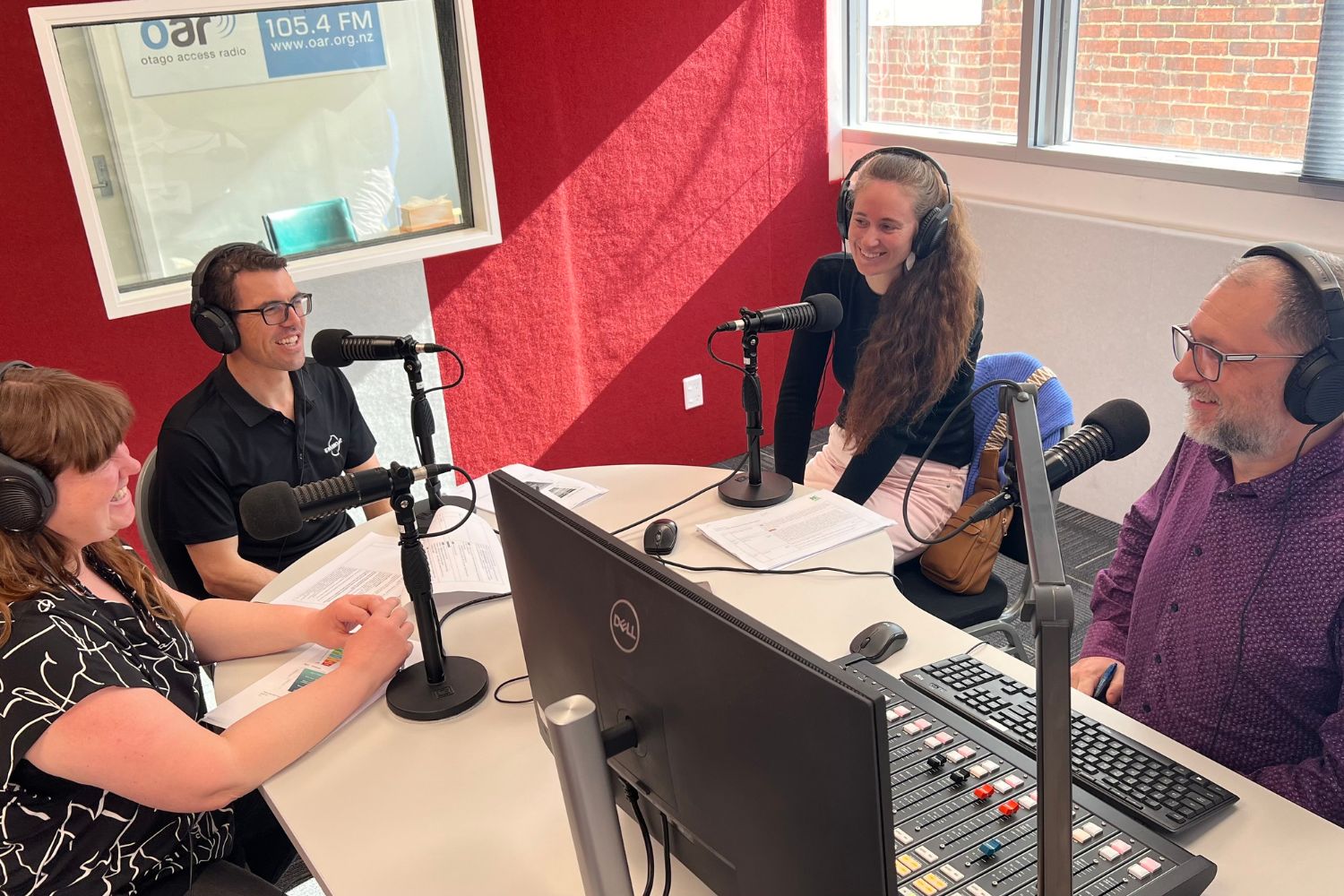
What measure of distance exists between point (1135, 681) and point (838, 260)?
4.16ft

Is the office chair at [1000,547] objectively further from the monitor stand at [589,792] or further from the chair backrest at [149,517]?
the chair backrest at [149,517]

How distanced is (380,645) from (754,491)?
830 mm

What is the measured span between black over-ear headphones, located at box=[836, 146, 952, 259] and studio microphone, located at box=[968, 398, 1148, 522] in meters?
1.31

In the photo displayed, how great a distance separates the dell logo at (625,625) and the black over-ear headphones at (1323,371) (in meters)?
0.93

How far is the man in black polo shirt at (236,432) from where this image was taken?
2016mm

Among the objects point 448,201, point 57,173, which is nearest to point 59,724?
point 57,173

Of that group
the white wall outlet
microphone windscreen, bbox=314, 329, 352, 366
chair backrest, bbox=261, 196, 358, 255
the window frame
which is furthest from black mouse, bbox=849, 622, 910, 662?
the white wall outlet

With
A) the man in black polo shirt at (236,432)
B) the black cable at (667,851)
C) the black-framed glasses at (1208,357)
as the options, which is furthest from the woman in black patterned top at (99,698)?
the black-framed glasses at (1208,357)

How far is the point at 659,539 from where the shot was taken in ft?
6.21

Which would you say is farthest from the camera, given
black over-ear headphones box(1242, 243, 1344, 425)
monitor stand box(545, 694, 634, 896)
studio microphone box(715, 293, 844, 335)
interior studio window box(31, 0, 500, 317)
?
interior studio window box(31, 0, 500, 317)

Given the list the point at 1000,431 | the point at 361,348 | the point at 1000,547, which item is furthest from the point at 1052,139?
the point at 361,348

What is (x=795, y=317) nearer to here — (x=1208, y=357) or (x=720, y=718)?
(x=1208, y=357)

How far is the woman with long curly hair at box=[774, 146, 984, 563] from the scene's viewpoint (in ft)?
7.48

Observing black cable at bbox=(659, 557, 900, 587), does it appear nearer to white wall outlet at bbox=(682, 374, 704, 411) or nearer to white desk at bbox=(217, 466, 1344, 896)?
white desk at bbox=(217, 466, 1344, 896)
